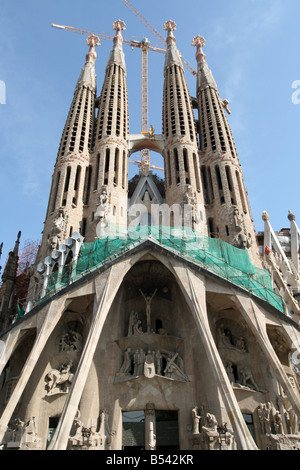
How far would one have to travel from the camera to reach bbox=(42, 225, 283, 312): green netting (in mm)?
17922

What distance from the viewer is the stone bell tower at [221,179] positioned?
21.8 m

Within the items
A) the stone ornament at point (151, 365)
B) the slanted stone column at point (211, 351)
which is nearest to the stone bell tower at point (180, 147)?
the slanted stone column at point (211, 351)

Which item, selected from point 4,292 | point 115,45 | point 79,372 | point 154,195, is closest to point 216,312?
point 79,372

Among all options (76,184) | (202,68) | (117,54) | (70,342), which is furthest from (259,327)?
(117,54)

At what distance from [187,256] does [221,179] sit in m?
8.28

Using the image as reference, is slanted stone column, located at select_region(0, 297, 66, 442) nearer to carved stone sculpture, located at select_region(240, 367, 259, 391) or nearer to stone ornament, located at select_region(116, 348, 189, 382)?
stone ornament, located at select_region(116, 348, 189, 382)

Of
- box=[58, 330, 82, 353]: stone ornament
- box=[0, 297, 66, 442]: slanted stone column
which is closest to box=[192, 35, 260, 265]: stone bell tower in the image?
box=[58, 330, 82, 353]: stone ornament

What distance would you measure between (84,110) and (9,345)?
18485 mm

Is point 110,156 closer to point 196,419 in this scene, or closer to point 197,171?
point 197,171

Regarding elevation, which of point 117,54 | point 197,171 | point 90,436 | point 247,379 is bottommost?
point 90,436

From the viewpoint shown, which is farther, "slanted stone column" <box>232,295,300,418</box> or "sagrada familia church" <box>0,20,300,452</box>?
"sagrada familia church" <box>0,20,300,452</box>

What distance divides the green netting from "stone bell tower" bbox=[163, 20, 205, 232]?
105 inches

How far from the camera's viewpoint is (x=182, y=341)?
719 inches

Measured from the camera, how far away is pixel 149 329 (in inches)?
723
